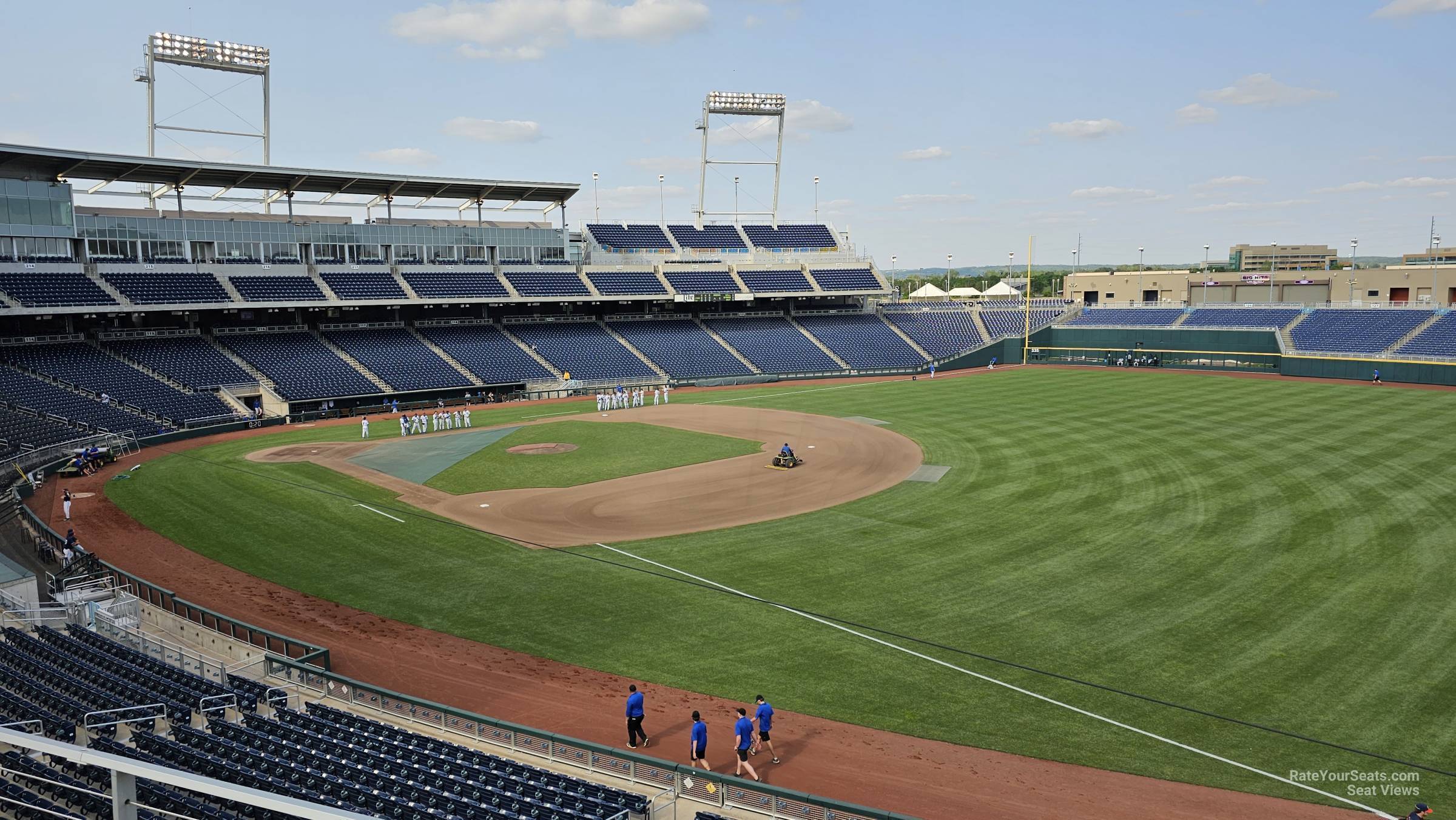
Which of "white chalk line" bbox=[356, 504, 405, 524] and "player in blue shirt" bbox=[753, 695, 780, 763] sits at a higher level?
"player in blue shirt" bbox=[753, 695, 780, 763]

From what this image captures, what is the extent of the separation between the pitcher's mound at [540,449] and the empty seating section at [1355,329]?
55061 millimetres

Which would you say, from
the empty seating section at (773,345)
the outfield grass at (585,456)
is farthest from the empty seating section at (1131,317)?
the outfield grass at (585,456)

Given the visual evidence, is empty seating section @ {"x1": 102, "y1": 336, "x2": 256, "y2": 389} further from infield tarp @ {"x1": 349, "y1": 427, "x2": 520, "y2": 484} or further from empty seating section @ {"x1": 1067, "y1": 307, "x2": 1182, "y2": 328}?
empty seating section @ {"x1": 1067, "y1": 307, "x2": 1182, "y2": 328}

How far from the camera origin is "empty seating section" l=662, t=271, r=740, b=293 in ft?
247

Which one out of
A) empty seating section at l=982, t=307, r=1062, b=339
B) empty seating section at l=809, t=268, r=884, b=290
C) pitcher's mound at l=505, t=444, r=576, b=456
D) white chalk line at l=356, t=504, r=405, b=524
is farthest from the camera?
empty seating section at l=809, t=268, r=884, b=290

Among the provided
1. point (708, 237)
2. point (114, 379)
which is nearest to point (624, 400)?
point (114, 379)

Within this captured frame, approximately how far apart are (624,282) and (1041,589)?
5820cm

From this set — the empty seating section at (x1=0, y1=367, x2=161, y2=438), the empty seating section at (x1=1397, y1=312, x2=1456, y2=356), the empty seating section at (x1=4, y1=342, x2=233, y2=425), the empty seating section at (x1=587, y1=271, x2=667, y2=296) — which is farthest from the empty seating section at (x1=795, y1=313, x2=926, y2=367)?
the empty seating section at (x1=0, y1=367, x2=161, y2=438)

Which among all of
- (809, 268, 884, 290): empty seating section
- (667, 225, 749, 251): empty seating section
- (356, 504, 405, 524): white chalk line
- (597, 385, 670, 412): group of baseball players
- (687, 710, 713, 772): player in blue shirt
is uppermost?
(667, 225, 749, 251): empty seating section

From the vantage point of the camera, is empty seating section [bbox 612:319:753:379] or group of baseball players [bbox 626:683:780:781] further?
empty seating section [bbox 612:319:753:379]

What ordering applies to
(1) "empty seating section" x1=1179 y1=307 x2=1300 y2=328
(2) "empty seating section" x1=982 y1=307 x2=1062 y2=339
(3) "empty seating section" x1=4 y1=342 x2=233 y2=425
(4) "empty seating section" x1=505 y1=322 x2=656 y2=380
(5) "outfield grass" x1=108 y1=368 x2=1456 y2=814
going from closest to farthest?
(5) "outfield grass" x1=108 y1=368 x2=1456 y2=814, (3) "empty seating section" x1=4 y1=342 x2=233 y2=425, (4) "empty seating section" x1=505 y1=322 x2=656 y2=380, (1) "empty seating section" x1=1179 y1=307 x2=1300 y2=328, (2) "empty seating section" x1=982 y1=307 x2=1062 y2=339

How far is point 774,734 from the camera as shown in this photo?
14.0 metres

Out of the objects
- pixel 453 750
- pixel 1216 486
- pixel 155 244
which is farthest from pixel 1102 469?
pixel 155 244

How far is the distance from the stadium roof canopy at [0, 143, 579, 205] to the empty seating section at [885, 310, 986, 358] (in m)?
33.8
